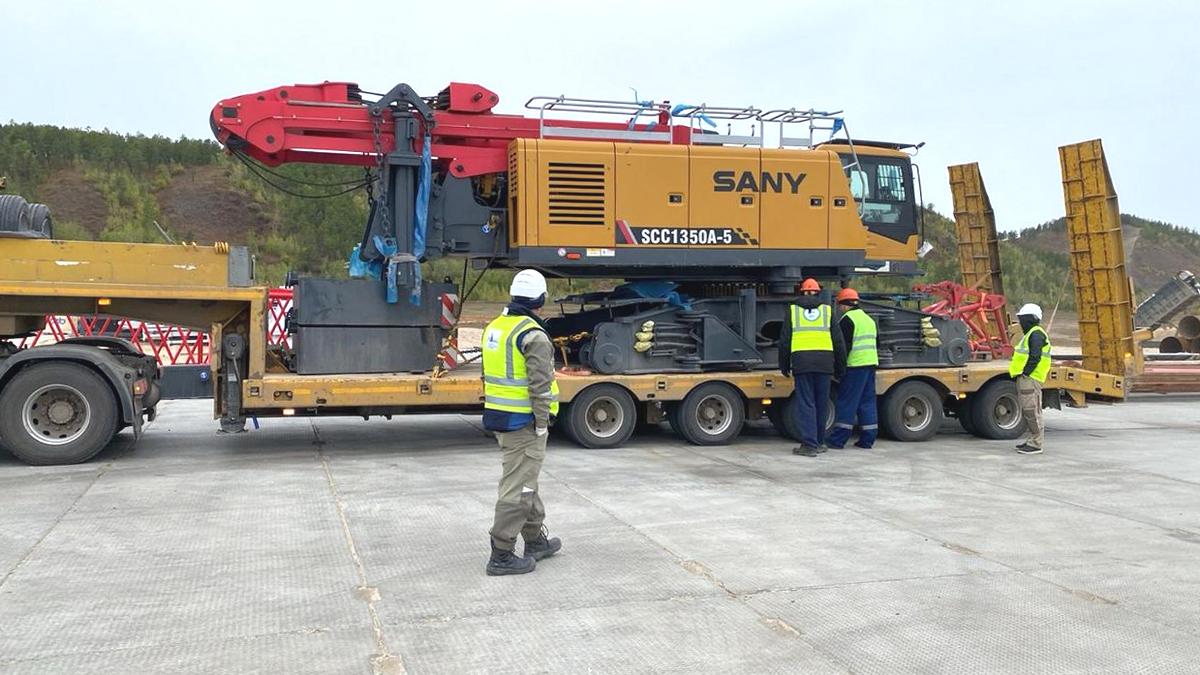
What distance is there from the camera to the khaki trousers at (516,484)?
5.57 meters

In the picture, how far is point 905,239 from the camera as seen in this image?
1167 cm

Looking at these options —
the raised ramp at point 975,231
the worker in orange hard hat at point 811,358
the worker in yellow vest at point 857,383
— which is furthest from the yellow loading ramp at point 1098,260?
the worker in orange hard hat at point 811,358

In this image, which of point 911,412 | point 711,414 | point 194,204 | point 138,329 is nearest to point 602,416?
point 711,414

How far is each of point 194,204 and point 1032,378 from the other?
134ft

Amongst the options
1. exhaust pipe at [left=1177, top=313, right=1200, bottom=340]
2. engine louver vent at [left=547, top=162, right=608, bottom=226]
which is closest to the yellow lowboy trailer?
engine louver vent at [left=547, top=162, right=608, bottom=226]

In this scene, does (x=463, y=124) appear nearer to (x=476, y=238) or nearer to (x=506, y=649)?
(x=476, y=238)

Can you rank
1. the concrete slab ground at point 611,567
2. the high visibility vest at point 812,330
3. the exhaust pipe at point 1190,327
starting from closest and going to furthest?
the concrete slab ground at point 611,567
the high visibility vest at point 812,330
the exhaust pipe at point 1190,327

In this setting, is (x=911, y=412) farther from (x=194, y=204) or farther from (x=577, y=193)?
(x=194, y=204)

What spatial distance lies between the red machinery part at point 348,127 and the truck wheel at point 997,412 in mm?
5263

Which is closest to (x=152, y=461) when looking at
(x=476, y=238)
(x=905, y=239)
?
(x=476, y=238)

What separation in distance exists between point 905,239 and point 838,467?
364 cm

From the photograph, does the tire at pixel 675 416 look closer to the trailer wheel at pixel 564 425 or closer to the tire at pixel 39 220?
the trailer wheel at pixel 564 425

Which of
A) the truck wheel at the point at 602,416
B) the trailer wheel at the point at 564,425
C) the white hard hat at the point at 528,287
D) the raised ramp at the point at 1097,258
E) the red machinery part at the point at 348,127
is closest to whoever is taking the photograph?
the white hard hat at the point at 528,287

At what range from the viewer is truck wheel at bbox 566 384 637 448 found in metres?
10.4
